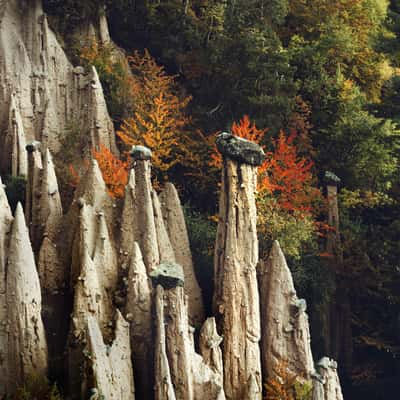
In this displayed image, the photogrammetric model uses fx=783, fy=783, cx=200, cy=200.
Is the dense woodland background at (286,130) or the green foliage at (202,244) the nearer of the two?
the green foliage at (202,244)

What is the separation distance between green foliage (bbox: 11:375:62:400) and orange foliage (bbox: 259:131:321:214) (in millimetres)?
12539

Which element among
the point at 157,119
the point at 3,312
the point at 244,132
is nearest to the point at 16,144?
the point at 157,119

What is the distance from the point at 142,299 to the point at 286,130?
13.6 meters

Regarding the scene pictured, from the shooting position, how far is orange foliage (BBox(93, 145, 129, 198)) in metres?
29.1

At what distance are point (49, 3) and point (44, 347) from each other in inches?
712

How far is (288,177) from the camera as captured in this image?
1222 inches

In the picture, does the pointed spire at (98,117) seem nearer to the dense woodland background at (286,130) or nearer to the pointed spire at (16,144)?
the dense woodland background at (286,130)

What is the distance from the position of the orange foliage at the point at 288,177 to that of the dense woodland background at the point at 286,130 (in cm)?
7

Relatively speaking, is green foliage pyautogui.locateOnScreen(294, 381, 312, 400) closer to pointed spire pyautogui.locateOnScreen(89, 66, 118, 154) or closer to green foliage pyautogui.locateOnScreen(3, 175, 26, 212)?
green foliage pyautogui.locateOnScreen(3, 175, 26, 212)

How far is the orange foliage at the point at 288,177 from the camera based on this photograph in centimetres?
3080

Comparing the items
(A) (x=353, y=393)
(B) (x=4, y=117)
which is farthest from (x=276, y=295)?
(B) (x=4, y=117)

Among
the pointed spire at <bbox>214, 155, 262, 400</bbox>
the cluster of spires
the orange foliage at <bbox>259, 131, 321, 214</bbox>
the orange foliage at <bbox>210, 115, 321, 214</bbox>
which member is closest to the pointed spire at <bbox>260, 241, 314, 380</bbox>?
the cluster of spires

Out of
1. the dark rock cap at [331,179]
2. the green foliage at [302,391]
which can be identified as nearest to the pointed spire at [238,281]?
the green foliage at [302,391]

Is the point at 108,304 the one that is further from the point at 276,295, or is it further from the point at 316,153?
the point at 316,153
